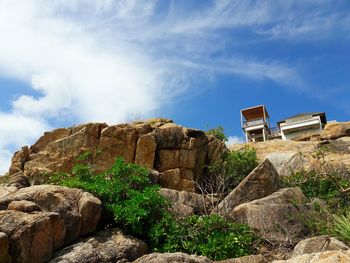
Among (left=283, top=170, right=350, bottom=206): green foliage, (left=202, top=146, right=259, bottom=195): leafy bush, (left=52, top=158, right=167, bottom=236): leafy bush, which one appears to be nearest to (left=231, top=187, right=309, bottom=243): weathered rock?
(left=52, top=158, right=167, bottom=236): leafy bush

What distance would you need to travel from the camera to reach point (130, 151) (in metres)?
18.5

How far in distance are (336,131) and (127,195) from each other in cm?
2188

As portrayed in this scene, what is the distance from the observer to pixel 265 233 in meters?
12.6

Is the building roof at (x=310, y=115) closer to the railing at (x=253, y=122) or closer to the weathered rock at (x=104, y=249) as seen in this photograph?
the railing at (x=253, y=122)

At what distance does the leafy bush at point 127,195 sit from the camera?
12.0m

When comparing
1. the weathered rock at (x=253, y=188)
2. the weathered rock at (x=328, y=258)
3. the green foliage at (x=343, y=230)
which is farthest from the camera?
the weathered rock at (x=253, y=188)

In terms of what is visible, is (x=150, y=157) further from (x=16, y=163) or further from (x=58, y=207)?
(x=58, y=207)

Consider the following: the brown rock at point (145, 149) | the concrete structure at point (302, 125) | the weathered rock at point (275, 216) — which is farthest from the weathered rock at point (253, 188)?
the concrete structure at point (302, 125)

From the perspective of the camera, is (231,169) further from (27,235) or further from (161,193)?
(27,235)

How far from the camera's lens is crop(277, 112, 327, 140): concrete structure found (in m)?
45.2

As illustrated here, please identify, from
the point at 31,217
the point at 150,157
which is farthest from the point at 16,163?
the point at 31,217

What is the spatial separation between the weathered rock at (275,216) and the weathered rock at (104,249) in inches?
129

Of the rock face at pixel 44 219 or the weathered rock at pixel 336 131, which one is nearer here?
the rock face at pixel 44 219

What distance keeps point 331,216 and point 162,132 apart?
26.0ft
